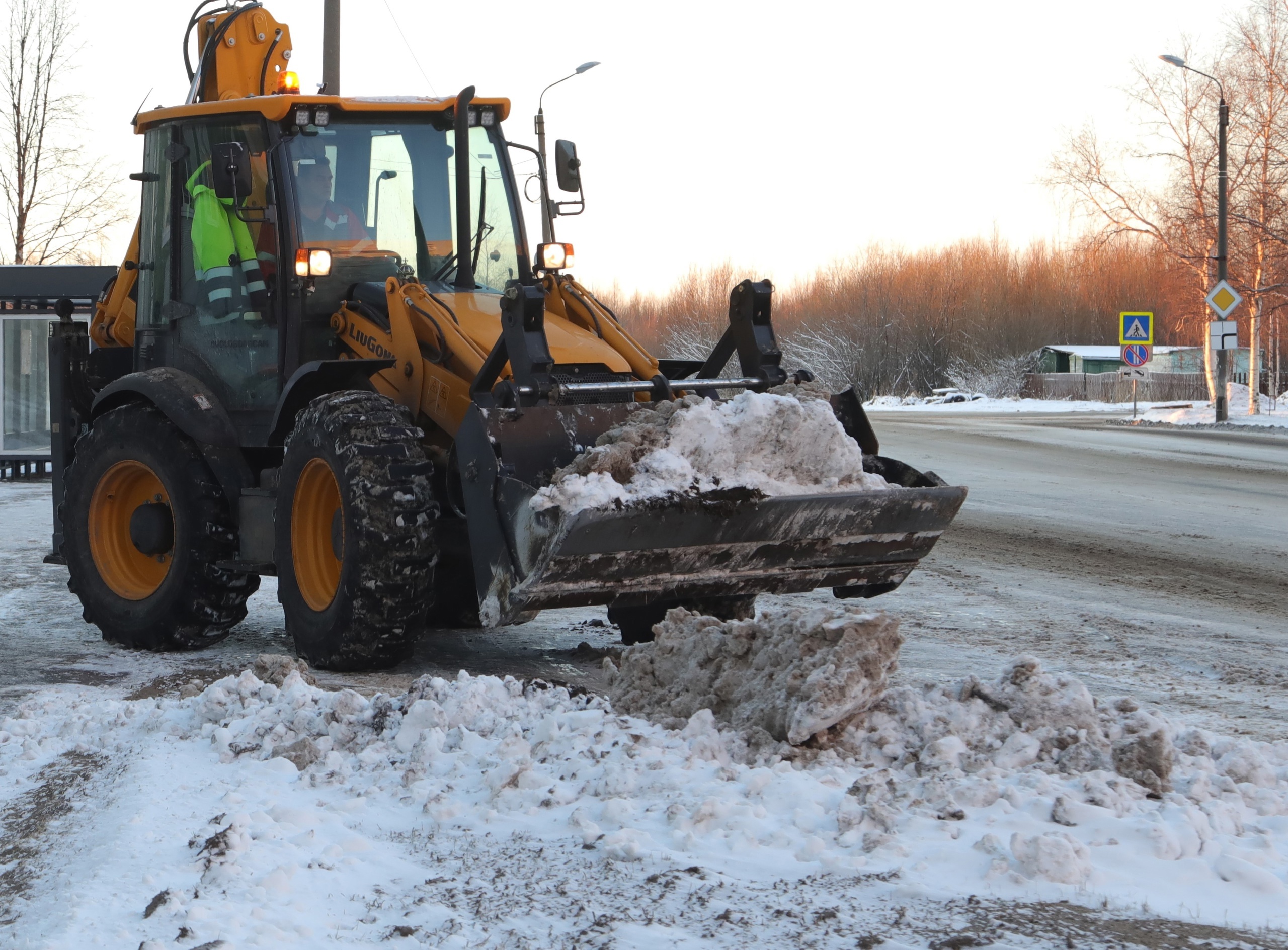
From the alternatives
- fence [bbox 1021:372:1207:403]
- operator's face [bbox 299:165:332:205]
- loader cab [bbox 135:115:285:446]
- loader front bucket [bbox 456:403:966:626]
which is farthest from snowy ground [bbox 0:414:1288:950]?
fence [bbox 1021:372:1207:403]

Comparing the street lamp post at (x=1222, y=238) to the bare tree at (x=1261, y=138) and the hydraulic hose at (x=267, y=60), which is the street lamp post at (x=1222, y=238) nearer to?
the bare tree at (x=1261, y=138)

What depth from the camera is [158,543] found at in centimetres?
738

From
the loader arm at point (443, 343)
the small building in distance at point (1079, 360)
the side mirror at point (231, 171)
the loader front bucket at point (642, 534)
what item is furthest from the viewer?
the small building in distance at point (1079, 360)

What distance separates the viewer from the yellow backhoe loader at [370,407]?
5879mm

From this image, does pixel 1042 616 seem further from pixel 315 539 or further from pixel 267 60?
pixel 267 60

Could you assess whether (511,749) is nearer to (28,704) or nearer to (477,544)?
(477,544)

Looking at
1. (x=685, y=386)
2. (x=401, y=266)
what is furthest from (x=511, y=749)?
(x=401, y=266)

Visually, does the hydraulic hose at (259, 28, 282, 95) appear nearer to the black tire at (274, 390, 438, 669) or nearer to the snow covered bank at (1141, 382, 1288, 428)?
the black tire at (274, 390, 438, 669)

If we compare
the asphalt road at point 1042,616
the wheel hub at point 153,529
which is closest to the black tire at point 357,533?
the asphalt road at point 1042,616

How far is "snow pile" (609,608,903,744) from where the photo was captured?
455cm

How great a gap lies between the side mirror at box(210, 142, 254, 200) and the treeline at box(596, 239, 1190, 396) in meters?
54.2

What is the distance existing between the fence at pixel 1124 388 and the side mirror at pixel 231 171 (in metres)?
46.1

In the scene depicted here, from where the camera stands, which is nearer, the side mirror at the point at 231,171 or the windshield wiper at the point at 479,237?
the side mirror at the point at 231,171

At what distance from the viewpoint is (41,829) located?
13.8 ft
